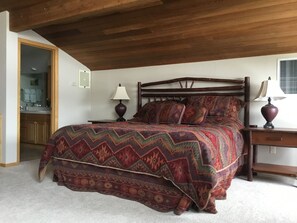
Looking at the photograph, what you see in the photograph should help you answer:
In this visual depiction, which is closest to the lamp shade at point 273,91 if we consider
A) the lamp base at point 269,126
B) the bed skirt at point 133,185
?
the lamp base at point 269,126

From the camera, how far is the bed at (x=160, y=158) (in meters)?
2.25

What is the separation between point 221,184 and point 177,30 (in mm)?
2298

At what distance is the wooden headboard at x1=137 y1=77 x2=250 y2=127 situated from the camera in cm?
Answer: 402

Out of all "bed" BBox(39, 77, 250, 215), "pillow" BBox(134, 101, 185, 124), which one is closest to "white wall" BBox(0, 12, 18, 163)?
"bed" BBox(39, 77, 250, 215)

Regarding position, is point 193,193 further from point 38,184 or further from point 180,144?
point 38,184

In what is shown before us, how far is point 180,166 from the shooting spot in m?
2.28

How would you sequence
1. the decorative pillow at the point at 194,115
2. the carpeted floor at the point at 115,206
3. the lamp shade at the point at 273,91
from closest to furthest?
the carpeted floor at the point at 115,206
the lamp shade at the point at 273,91
the decorative pillow at the point at 194,115

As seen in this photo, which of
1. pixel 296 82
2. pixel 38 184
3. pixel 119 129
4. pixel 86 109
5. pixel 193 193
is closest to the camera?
pixel 193 193

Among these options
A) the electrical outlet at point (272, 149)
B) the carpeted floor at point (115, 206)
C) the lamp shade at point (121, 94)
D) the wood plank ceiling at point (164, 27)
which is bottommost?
the carpeted floor at point (115, 206)

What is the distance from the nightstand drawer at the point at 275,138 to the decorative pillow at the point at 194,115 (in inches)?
27.9

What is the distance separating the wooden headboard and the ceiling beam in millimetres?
1651

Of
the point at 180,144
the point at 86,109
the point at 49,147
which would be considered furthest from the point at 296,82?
the point at 86,109

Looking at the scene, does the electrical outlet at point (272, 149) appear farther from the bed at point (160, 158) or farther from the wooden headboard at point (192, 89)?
the bed at point (160, 158)

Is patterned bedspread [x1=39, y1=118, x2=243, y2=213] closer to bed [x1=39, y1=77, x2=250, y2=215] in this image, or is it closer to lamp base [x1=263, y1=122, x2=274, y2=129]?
bed [x1=39, y1=77, x2=250, y2=215]
